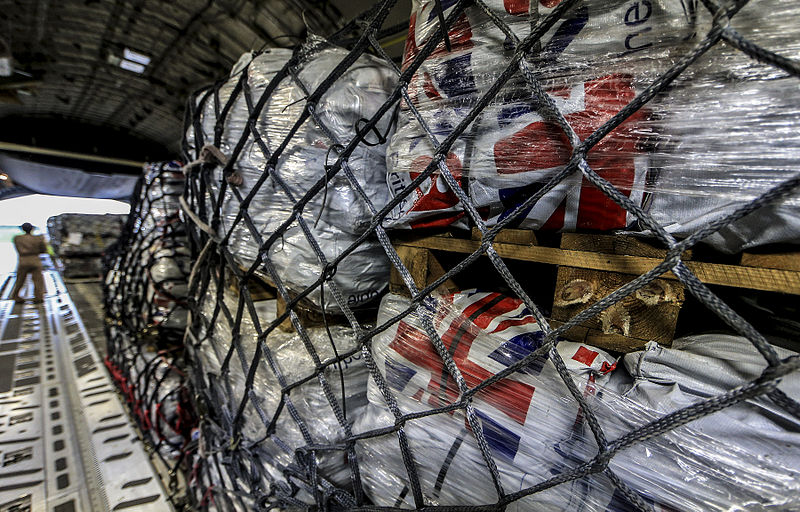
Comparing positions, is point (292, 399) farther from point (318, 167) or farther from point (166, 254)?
point (166, 254)

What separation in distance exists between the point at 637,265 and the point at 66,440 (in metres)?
3.23

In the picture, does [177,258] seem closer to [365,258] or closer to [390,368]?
[365,258]

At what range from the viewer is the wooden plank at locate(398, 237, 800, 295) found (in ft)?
1.91

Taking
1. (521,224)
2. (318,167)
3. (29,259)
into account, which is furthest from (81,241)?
(521,224)

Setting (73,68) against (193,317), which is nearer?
(193,317)

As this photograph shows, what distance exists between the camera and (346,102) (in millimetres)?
1112

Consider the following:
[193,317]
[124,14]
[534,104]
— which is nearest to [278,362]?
[193,317]

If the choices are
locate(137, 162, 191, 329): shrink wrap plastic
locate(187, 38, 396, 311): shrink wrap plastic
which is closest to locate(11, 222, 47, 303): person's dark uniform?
locate(137, 162, 191, 329): shrink wrap plastic

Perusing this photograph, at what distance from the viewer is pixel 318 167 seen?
1205mm

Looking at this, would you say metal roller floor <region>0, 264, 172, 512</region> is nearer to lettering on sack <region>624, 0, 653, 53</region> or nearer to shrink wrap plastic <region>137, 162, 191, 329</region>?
shrink wrap plastic <region>137, 162, 191, 329</region>

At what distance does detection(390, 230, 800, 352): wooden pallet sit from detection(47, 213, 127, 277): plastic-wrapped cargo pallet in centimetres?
1013

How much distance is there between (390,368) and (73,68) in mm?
7914

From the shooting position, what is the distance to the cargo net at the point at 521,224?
566 millimetres

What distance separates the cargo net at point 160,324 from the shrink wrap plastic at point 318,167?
1703 mm
